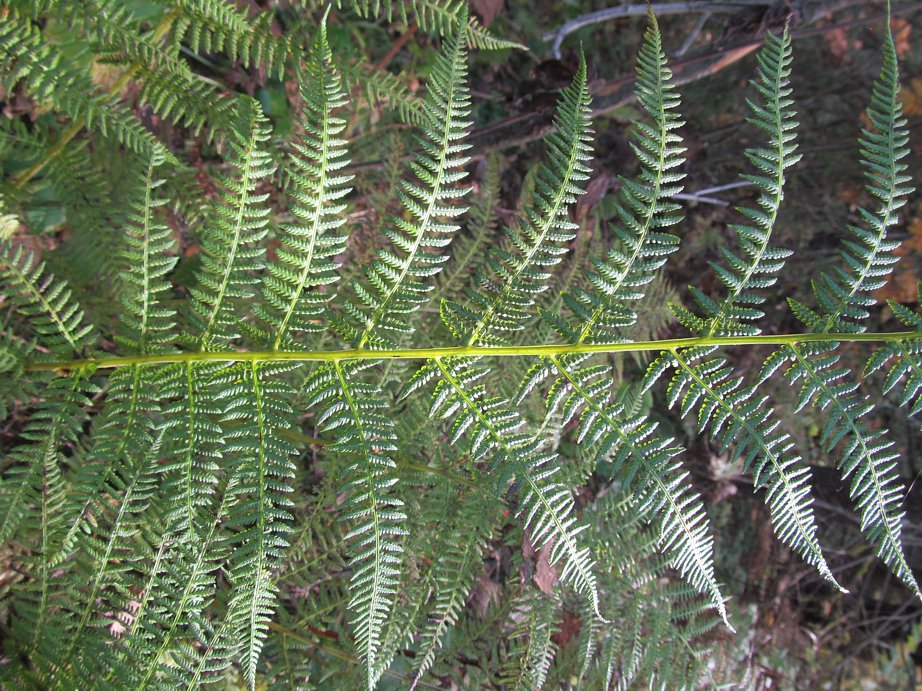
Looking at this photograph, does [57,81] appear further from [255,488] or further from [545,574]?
[545,574]

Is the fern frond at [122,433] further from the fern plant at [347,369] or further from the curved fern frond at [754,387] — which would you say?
the curved fern frond at [754,387]

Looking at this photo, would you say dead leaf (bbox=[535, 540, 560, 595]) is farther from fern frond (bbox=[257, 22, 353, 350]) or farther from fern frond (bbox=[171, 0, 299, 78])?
fern frond (bbox=[171, 0, 299, 78])

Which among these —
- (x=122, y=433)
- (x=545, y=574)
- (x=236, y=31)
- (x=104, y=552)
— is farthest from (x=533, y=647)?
(x=236, y=31)

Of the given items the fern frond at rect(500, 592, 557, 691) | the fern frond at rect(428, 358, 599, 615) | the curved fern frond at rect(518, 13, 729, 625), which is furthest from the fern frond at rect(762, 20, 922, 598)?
the fern frond at rect(500, 592, 557, 691)

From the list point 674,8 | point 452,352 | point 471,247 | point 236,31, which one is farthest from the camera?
point 674,8

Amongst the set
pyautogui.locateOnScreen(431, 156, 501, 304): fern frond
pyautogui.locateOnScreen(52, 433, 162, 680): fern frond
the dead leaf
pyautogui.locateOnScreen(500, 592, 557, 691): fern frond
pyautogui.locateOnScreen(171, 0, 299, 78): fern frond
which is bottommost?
pyautogui.locateOnScreen(500, 592, 557, 691): fern frond
